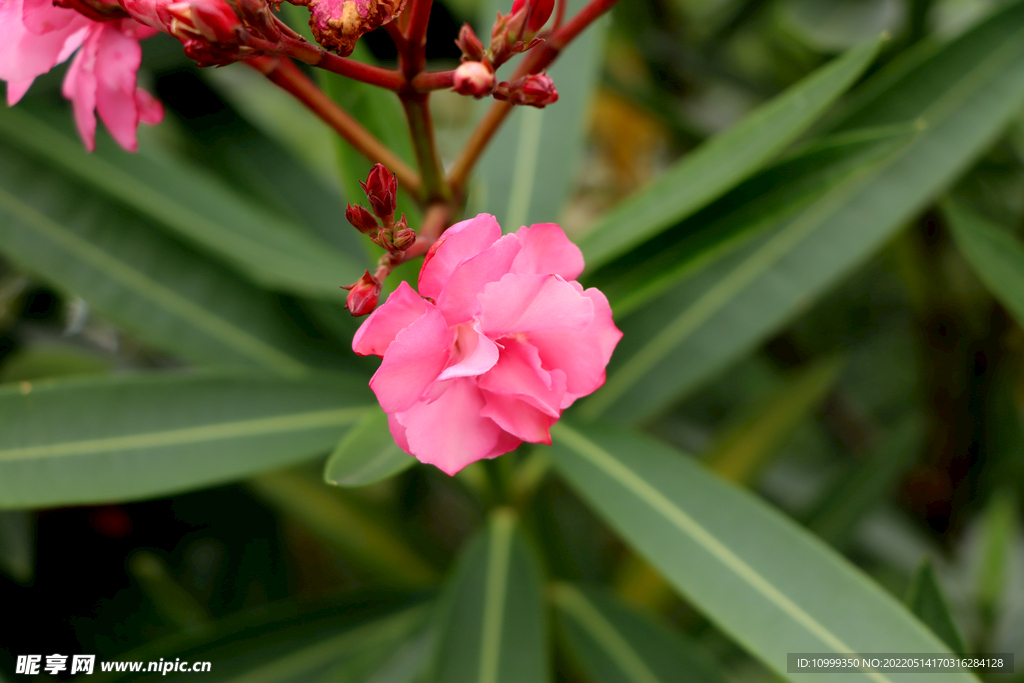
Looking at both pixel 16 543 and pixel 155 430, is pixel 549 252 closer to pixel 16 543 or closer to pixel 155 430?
pixel 155 430

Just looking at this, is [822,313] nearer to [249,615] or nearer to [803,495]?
[803,495]

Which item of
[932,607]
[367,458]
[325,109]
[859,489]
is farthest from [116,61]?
[859,489]

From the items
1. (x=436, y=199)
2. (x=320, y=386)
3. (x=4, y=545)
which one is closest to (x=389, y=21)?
(x=436, y=199)

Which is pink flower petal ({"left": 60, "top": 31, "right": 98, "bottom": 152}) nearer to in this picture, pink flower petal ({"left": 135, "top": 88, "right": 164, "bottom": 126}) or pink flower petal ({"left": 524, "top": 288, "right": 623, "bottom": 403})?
pink flower petal ({"left": 135, "top": 88, "right": 164, "bottom": 126})

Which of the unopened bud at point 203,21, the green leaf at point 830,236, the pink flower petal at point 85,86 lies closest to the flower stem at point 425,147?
the unopened bud at point 203,21
